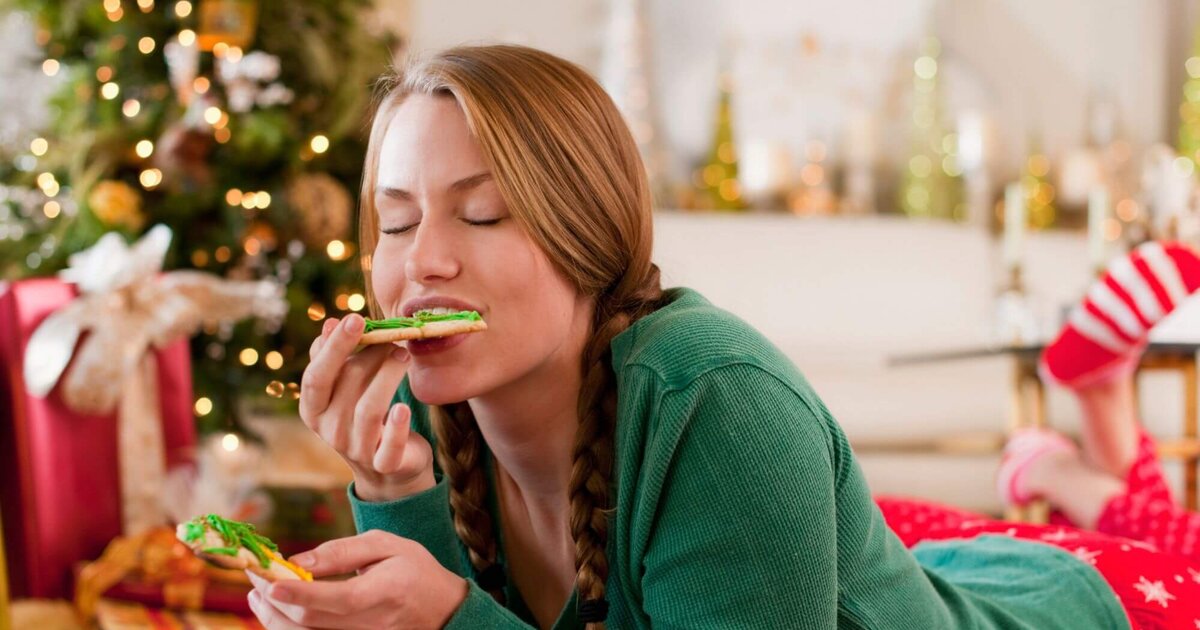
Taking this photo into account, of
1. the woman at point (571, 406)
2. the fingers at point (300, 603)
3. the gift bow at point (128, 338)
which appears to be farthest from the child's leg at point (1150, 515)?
the gift bow at point (128, 338)

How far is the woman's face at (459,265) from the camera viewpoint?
1012 millimetres

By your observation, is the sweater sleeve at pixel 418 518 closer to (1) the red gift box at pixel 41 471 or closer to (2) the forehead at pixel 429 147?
(2) the forehead at pixel 429 147

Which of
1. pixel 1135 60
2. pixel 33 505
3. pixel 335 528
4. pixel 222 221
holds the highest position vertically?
pixel 1135 60

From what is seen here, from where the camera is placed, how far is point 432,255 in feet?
3.30

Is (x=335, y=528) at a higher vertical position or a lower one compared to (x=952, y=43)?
lower

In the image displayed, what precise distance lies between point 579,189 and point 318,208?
2.18m

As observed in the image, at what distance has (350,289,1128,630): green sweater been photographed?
0.96 meters

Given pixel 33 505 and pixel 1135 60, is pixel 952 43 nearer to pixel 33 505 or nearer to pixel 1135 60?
pixel 1135 60

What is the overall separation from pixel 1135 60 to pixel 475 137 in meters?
4.64

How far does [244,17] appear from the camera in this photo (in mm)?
3012

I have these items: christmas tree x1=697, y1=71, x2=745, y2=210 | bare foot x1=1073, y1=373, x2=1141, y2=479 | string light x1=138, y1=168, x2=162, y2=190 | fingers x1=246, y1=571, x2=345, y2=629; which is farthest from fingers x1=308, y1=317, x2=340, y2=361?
christmas tree x1=697, y1=71, x2=745, y2=210

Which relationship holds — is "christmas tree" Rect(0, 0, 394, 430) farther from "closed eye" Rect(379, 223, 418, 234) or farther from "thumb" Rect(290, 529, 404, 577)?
"thumb" Rect(290, 529, 404, 577)

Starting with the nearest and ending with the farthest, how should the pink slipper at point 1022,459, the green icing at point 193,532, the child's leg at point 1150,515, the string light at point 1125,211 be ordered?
the green icing at point 193,532 < the child's leg at point 1150,515 < the pink slipper at point 1022,459 < the string light at point 1125,211

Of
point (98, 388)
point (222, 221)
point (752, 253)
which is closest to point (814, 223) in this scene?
point (752, 253)
